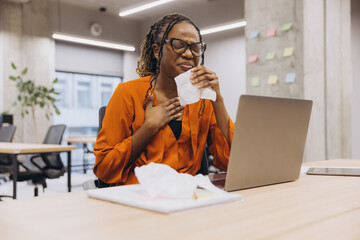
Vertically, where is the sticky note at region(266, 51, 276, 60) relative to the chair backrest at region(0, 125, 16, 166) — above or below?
above

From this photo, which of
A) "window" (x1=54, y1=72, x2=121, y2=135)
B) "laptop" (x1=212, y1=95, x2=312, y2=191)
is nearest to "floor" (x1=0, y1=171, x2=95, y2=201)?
"window" (x1=54, y1=72, x2=121, y2=135)

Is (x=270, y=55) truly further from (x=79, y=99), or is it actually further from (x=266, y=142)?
(x=79, y=99)

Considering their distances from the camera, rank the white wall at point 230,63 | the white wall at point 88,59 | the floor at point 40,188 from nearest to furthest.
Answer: the floor at point 40,188 < the white wall at point 230,63 < the white wall at point 88,59

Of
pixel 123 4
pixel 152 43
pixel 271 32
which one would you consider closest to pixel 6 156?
pixel 271 32

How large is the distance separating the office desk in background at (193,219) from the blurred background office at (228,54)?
2.65m

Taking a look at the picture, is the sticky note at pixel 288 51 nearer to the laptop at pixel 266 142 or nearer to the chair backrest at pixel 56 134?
the laptop at pixel 266 142

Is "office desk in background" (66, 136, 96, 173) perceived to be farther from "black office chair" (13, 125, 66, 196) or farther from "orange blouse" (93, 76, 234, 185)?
"orange blouse" (93, 76, 234, 185)

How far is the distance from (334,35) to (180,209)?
335 cm

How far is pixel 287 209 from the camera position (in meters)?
0.77

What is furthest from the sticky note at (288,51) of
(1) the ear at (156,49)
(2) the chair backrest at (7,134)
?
(2) the chair backrest at (7,134)

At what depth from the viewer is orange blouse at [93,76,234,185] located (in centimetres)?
138

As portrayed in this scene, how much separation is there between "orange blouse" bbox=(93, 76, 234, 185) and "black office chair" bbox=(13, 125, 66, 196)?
2540mm

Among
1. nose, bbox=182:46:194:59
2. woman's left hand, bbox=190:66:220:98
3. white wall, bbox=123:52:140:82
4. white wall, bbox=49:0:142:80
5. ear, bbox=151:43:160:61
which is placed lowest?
woman's left hand, bbox=190:66:220:98

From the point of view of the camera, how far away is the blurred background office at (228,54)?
339 centimetres
